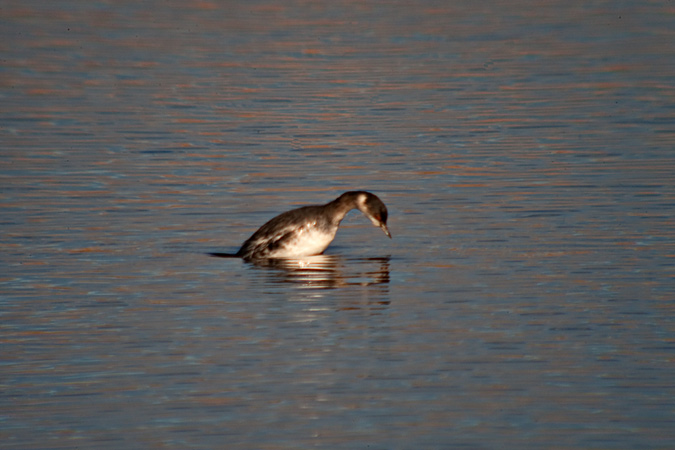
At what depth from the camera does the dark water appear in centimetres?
966

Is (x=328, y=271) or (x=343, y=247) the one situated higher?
(x=343, y=247)

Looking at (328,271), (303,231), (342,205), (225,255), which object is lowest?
(328,271)

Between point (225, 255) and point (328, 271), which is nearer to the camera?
point (328, 271)

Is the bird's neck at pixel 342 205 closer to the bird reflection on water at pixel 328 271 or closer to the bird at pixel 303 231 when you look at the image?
the bird at pixel 303 231

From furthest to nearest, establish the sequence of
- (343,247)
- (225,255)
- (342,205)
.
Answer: (343,247) → (342,205) → (225,255)

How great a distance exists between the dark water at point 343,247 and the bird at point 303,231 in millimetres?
278

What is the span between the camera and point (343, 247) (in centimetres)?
1622

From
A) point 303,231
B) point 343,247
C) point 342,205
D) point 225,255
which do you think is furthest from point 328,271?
point 343,247

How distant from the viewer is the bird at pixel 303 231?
1522cm

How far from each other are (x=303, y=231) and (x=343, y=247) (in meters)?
0.98

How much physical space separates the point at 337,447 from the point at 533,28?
2951cm

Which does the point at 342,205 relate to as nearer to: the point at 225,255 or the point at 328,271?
the point at 328,271

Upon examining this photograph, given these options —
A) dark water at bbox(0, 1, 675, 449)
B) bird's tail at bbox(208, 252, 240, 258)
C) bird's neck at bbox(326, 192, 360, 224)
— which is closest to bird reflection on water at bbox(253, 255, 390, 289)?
dark water at bbox(0, 1, 675, 449)

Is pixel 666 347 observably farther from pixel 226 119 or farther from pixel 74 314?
pixel 226 119
